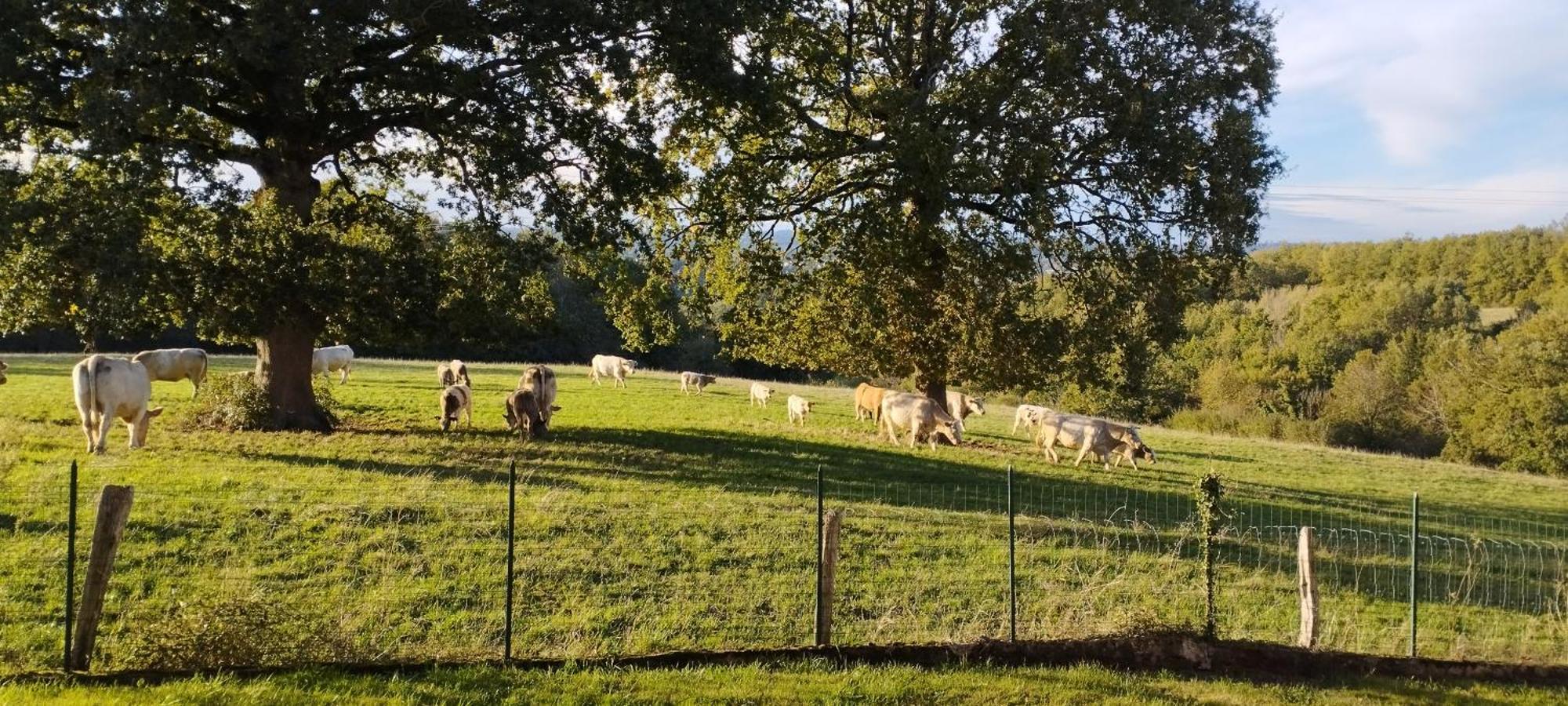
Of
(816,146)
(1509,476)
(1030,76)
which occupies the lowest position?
(1509,476)

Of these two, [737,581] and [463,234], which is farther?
[463,234]

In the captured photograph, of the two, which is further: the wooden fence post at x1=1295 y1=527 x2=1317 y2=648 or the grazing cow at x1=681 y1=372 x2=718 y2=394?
the grazing cow at x1=681 y1=372 x2=718 y2=394

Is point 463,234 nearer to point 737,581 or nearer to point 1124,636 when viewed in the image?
point 737,581

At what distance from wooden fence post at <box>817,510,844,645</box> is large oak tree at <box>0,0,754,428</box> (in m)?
11.3

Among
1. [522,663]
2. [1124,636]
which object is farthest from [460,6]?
[1124,636]

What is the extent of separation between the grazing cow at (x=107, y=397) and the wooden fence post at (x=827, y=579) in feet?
43.9

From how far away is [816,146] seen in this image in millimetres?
21828

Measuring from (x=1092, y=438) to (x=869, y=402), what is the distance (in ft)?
24.8

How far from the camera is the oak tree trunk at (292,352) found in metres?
18.9

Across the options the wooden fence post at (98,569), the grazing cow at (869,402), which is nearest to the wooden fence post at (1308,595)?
the wooden fence post at (98,569)

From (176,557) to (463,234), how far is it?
986 centimetres

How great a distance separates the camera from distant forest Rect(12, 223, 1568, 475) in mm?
52469

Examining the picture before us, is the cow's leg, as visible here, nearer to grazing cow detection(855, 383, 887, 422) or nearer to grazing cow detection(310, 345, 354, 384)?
grazing cow detection(310, 345, 354, 384)

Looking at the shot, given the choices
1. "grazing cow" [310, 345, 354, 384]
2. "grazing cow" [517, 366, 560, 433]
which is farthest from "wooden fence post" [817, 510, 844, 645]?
"grazing cow" [310, 345, 354, 384]
